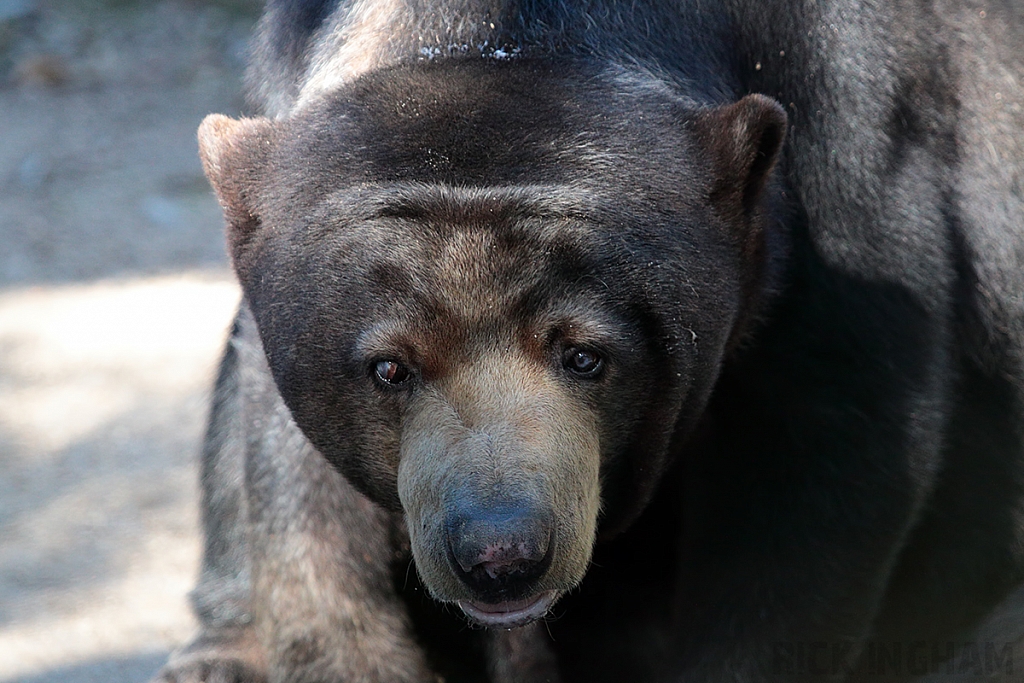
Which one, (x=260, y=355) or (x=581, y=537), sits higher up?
(x=581, y=537)

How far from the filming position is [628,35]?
10.2ft

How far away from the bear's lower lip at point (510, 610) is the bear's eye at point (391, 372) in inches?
17.8

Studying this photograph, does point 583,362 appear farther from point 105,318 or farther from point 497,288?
point 105,318

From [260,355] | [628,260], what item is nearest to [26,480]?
[260,355]

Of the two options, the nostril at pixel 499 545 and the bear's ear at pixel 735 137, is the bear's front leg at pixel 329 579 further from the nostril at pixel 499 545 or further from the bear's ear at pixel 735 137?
the bear's ear at pixel 735 137

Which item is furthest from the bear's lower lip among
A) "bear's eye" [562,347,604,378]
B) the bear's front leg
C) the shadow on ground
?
the shadow on ground

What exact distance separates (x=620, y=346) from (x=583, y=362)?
79 mm

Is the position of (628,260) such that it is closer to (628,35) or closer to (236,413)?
(628,35)

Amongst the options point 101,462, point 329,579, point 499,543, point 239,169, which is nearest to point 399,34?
point 239,169

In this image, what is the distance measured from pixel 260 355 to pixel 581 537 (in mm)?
1402

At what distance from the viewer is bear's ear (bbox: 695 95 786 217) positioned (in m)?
2.93

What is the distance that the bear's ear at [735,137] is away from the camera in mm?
2928

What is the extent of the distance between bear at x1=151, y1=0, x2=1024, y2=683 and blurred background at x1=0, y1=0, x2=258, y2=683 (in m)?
0.55

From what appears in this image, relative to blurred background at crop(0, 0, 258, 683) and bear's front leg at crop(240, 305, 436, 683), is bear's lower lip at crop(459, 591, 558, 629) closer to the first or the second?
bear's front leg at crop(240, 305, 436, 683)
